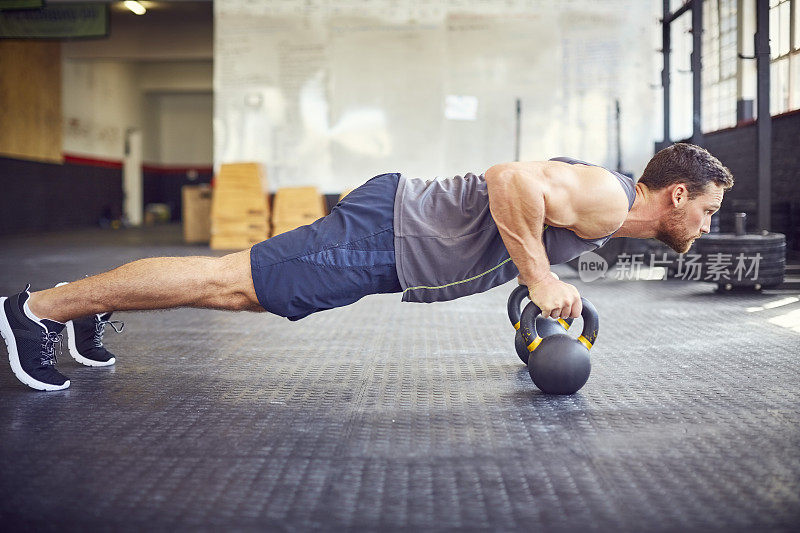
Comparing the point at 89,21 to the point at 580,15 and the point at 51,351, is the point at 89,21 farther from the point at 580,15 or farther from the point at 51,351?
the point at 51,351

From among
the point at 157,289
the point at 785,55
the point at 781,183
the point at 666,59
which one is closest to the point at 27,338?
the point at 157,289

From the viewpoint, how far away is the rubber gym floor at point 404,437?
1.14m

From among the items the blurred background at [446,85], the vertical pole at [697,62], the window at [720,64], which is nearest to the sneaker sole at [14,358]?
the vertical pole at [697,62]

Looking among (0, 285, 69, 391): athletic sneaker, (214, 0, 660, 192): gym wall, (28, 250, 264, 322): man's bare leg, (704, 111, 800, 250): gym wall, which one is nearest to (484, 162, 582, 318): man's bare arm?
(28, 250, 264, 322): man's bare leg

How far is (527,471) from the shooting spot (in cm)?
131

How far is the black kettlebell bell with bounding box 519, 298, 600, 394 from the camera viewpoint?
1.77m

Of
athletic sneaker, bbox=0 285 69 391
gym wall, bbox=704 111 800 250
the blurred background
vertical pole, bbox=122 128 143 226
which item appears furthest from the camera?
vertical pole, bbox=122 128 143 226

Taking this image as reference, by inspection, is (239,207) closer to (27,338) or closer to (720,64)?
(720,64)

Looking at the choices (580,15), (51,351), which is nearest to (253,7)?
(580,15)

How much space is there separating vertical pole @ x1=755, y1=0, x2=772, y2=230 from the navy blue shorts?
3.06 metres

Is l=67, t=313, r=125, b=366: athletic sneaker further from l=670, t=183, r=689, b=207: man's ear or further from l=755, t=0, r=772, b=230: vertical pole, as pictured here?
l=755, t=0, r=772, b=230: vertical pole

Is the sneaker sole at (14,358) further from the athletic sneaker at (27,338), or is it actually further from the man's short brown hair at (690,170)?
the man's short brown hair at (690,170)

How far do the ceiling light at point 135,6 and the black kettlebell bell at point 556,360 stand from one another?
8.90 meters

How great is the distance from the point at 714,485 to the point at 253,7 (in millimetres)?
7601
